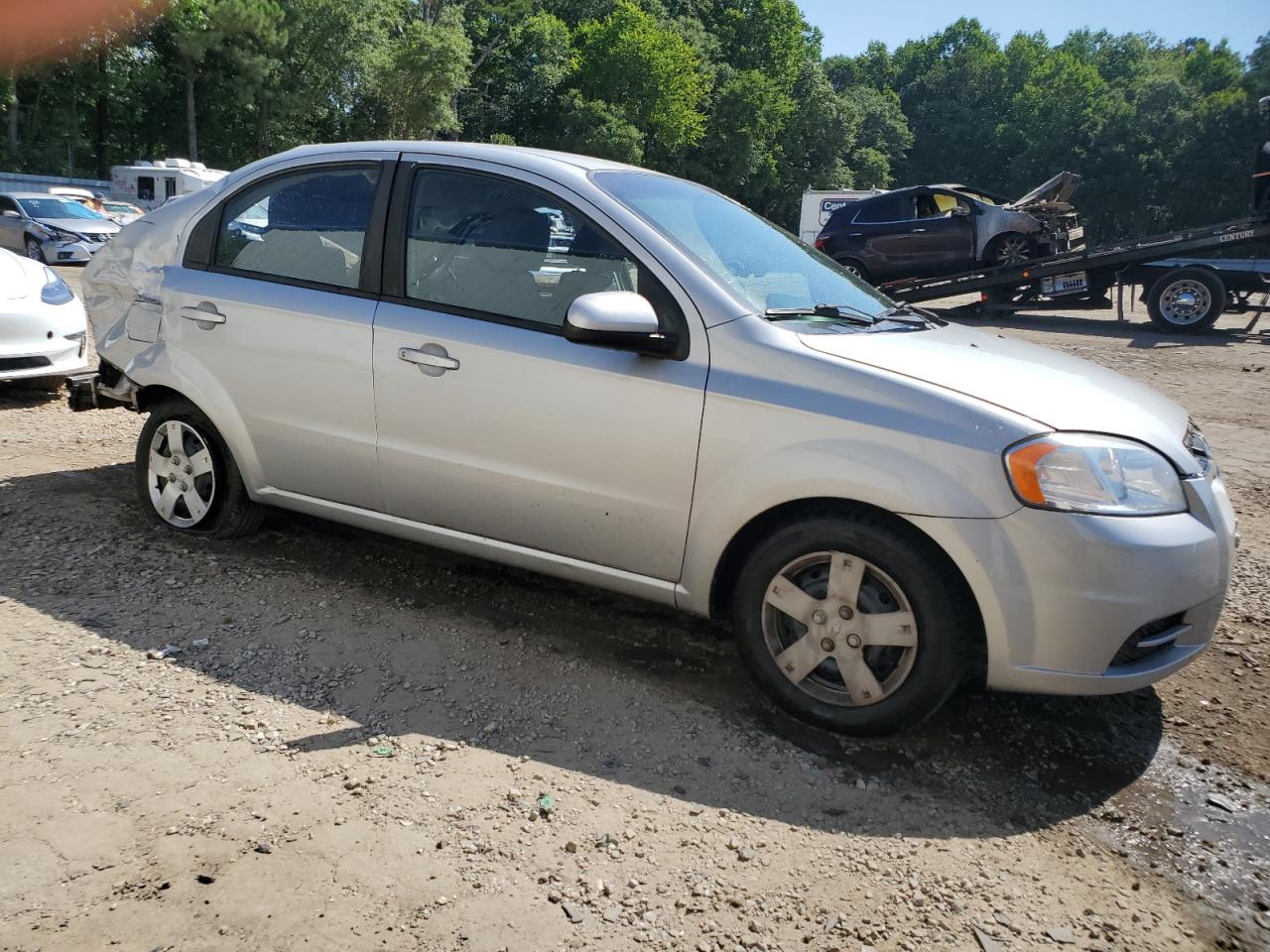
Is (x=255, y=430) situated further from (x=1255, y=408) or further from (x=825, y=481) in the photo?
(x=1255, y=408)

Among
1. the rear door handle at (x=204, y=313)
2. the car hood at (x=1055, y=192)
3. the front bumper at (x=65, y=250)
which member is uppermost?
the car hood at (x=1055, y=192)

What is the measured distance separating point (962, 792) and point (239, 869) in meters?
1.94

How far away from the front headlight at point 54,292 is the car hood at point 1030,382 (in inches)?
243

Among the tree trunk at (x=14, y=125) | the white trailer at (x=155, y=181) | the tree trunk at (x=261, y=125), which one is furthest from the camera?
the tree trunk at (x=261, y=125)

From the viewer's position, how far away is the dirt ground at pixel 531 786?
2.28 metres

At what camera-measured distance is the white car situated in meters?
6.73

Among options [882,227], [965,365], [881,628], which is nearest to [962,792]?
[881,628]

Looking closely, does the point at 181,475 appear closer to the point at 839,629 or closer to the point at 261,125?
the point at 839,629

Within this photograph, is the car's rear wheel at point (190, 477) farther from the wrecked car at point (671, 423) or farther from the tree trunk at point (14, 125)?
the tree trunk at point (14, 125)

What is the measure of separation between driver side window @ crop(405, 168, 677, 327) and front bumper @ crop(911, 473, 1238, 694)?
131cm

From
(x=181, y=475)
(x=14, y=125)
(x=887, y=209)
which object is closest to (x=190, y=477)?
(x=181, y=475)

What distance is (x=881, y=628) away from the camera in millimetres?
2936

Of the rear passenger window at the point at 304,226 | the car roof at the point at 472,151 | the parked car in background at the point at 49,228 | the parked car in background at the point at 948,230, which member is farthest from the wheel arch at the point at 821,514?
the parked car in background at the point at 49,228

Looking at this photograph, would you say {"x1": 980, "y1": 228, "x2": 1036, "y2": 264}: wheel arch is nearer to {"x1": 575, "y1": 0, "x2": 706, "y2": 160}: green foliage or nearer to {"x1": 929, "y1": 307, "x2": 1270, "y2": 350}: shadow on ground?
{"x1": 929, "y1": 307, "x2": 1270, "y2": 350}: shadow on ground
